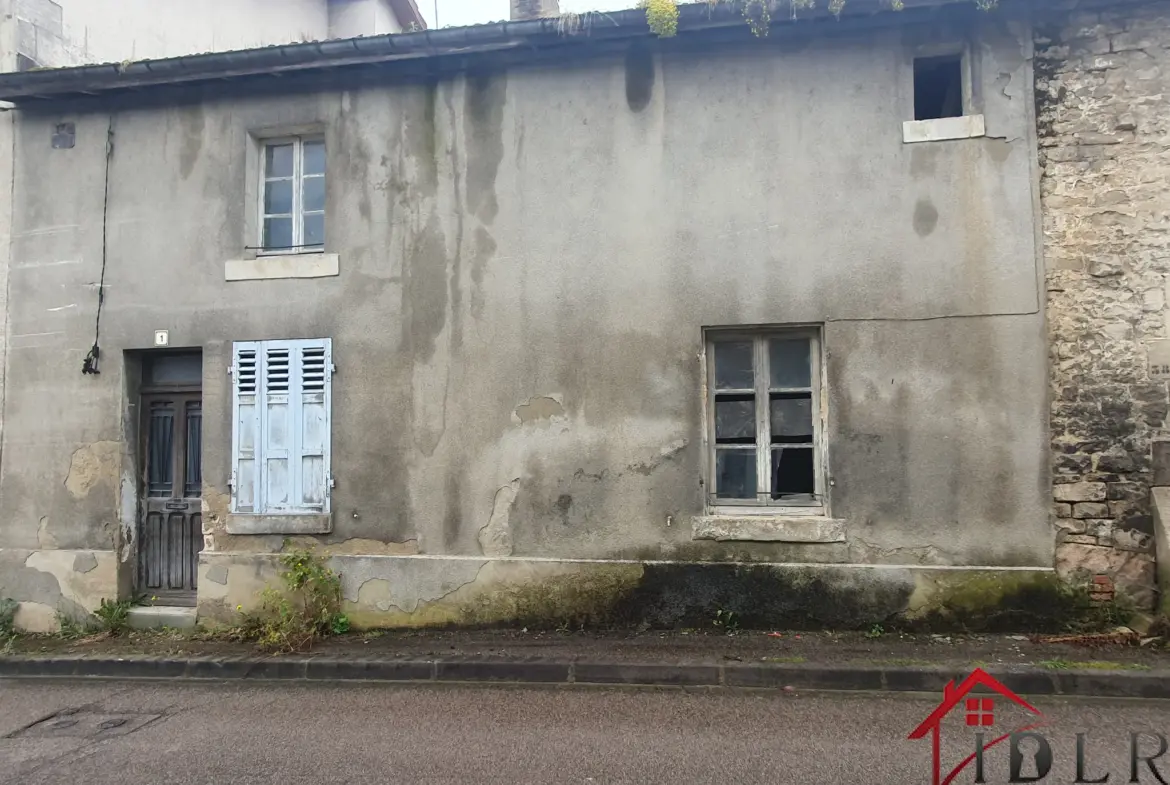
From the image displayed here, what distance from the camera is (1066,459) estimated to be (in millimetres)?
5871

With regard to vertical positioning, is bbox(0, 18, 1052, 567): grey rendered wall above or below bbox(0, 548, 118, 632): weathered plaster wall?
above

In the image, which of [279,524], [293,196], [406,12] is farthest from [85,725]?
[406,12]

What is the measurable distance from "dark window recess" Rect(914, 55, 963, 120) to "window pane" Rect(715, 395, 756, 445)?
8.96ft

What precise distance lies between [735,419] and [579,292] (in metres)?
1.67

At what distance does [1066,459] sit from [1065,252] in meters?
1.59

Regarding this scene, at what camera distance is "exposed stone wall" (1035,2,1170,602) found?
5.80 metres

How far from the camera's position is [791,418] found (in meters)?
6.34

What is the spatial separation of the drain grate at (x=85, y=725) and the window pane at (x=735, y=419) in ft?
15.1

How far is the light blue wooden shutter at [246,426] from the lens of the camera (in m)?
6.86

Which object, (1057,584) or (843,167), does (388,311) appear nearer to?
(843,167)

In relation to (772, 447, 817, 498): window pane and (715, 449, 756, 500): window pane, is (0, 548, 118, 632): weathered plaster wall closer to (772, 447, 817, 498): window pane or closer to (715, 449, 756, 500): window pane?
(715, 449, 756, 500): window pane

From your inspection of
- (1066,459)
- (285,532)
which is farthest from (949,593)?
(285,532)

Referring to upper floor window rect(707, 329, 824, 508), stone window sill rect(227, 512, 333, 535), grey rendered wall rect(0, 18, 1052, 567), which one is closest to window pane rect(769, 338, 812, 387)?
upper floor window rect(707, 329, 824, 508)

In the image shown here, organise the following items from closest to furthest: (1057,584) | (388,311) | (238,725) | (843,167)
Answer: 1. (238,725)
2. (1057,584)
3. (843,167)
4. (388,311)
